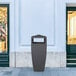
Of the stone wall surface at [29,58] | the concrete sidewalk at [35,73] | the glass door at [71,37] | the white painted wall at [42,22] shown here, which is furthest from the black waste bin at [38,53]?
the glass door at [71,37]

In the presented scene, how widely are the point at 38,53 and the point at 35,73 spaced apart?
87 cm

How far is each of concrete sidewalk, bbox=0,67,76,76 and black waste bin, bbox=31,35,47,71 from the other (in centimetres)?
33

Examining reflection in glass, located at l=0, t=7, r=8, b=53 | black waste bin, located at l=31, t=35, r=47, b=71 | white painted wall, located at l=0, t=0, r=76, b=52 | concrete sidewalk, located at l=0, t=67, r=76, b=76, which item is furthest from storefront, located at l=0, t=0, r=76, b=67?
black waste bin, located at l=31, t=35, r=47, b=71

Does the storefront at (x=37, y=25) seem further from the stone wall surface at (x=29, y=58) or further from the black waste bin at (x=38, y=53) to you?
the black waste bin at (x=38, y=53)

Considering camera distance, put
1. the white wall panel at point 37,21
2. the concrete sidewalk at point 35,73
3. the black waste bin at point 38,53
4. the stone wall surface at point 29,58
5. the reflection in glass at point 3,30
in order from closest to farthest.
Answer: the concrete sidewalk at point 35,73 → the black waste bin at point 38,53 → the stone wall surface at point 29,58 → the white wall panel at point 37,21 → the reflection in glass at point 3,30

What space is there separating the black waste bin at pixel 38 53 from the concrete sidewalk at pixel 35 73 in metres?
0.33

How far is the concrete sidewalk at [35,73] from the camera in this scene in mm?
11539

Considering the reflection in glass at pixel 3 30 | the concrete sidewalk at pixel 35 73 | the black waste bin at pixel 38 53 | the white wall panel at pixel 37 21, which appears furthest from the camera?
the reflection in glass at pixel 3 30

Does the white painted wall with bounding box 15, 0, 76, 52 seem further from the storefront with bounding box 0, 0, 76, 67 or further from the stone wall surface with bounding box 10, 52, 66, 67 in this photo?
the stone wall surface with bounding box 10, 52, 66, 67

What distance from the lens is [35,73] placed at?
38.8 ft

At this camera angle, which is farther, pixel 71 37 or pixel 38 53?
pixel 71 37

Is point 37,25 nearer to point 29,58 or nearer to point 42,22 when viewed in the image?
point 42,22

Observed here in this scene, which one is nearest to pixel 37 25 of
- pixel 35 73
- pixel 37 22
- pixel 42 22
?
pixel 37 22

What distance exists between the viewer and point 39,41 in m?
13.0
